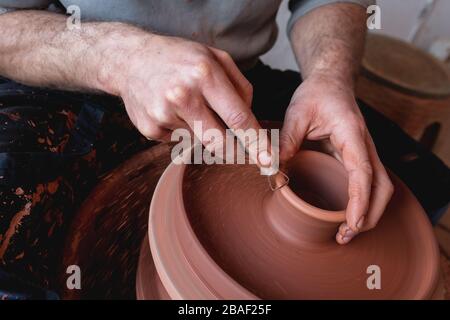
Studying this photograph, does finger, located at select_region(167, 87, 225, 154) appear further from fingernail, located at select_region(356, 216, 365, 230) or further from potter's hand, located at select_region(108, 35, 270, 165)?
fingernail, located at select_region(356, 216, 365, 230)

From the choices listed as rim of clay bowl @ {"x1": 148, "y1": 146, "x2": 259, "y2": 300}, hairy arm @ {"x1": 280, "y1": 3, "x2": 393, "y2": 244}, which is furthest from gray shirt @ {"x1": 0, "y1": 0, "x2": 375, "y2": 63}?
rim of clay bowl @ {"x1": 148, "y1": 146, "x2": 259, "y2": 300}

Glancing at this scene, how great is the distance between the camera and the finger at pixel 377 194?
0.85 m

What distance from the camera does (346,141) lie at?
900 millimetres

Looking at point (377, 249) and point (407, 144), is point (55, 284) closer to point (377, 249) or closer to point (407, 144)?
point (377, 249)

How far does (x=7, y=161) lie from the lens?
79cm

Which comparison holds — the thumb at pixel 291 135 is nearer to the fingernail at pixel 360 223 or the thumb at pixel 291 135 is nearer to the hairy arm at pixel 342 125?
the hairy arm at pixel 342 125

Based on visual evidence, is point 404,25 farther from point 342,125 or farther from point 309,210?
point 309,210

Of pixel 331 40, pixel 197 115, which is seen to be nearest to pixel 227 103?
pixel 197 115

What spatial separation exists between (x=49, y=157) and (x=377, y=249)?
69 centimetres

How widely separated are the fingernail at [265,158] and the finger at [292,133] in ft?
0.28

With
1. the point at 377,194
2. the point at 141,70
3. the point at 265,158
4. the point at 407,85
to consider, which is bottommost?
the point at 407,85

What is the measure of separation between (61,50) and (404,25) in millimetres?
2516

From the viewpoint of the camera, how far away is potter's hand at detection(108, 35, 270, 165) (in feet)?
2.33

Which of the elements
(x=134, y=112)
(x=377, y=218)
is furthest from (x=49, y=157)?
(x=377, y=218)
